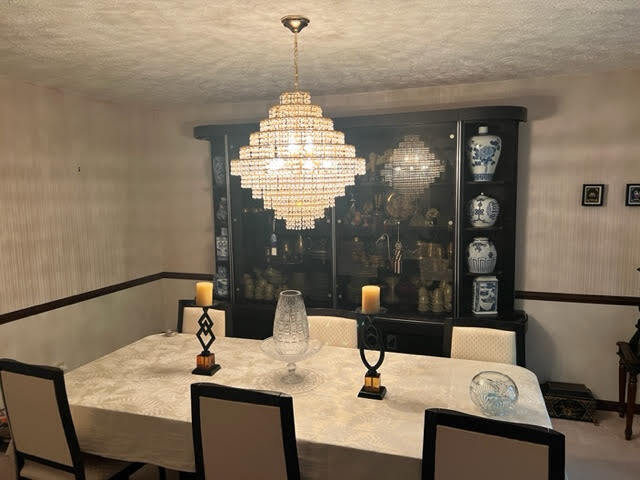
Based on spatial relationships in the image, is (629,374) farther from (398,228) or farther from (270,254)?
(270,254)

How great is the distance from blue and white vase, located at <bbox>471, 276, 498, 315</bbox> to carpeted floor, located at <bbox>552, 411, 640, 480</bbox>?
2.83ft

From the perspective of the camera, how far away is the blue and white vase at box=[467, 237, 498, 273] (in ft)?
11.8

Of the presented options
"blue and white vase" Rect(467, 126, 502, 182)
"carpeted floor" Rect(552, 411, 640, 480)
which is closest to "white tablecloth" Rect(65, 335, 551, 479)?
"carpeted floor" Rect(552, 411, 640, 480)

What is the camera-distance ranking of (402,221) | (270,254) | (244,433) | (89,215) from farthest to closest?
(270,254) < (89,215) < (402,221) < (244,433)

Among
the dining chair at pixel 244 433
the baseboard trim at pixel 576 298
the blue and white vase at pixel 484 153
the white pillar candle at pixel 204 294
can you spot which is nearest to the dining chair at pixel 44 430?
the dining chair at pixel 244 433

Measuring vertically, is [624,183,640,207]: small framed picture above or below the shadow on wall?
above

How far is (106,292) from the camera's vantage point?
4191 mm

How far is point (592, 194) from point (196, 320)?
2875 millimetres

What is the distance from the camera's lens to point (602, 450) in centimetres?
304

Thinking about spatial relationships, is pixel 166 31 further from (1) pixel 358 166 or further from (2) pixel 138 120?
(2) pixel 138 120

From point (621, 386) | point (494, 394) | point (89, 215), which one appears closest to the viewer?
point (494, 394)

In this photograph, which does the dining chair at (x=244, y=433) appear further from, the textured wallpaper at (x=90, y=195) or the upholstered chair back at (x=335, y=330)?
the textured wallpaper at (x=90, y=195)

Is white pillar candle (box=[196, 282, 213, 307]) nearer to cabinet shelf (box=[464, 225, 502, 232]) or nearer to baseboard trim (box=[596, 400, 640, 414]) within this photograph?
cabinet shelf (box=[464, 225, 502, 232])

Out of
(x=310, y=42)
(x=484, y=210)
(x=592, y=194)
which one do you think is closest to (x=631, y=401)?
(x=592, y=194)
